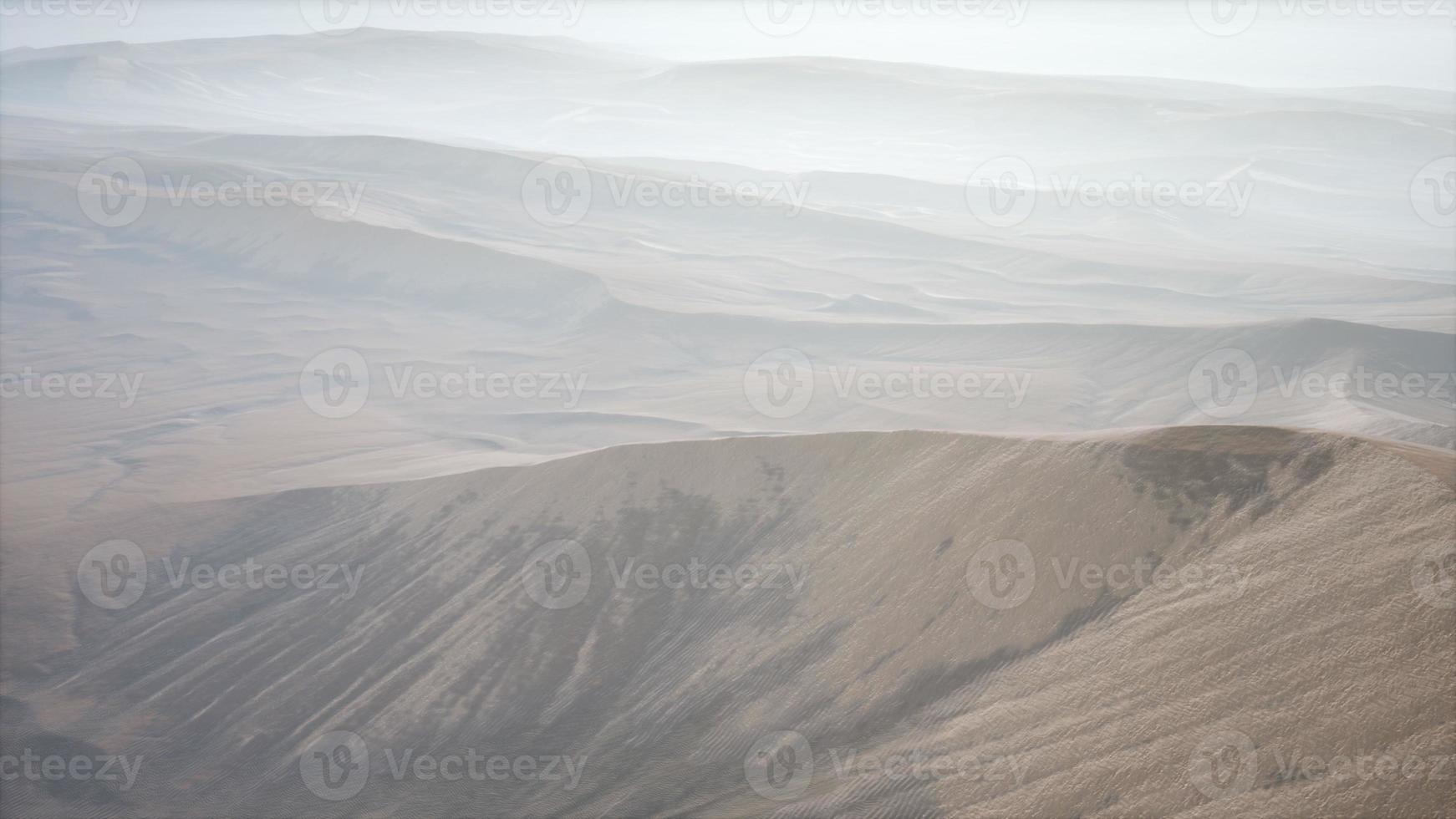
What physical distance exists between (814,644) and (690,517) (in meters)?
4.93

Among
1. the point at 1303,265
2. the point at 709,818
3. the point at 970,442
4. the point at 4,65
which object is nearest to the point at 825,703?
the point at 709,818

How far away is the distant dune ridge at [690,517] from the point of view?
1329 cm

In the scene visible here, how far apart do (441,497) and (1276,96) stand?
182m

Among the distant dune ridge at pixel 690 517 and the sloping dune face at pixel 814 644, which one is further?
the distant dune ridge at pixel 690 517

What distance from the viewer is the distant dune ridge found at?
13289 millimetres

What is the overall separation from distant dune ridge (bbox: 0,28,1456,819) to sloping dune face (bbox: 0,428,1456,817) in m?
0.07

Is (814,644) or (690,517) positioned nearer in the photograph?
(814,644)

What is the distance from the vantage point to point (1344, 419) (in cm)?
3372

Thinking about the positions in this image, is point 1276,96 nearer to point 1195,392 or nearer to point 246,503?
point 1195,392

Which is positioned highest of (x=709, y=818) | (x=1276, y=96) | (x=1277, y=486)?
(x=1276, y=96)

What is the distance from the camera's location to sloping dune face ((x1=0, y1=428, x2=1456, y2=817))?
485 inches

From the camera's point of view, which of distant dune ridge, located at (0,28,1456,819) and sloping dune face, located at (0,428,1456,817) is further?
distant dune ridge, located at (0,28,1456,819)

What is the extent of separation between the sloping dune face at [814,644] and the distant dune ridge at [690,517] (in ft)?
0.24

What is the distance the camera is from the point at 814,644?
1761 cm
